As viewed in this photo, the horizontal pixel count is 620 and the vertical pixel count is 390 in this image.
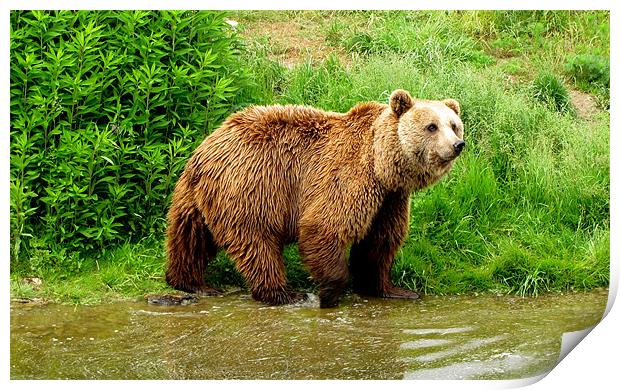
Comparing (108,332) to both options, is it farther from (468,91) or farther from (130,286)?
(468,91)

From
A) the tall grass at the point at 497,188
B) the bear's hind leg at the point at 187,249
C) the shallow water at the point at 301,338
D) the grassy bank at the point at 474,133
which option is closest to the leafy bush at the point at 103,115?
the grassy bank at the point at 474,133

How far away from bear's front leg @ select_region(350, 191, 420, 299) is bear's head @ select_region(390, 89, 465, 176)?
36cm

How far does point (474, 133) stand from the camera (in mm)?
9336

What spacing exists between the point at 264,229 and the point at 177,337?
1.04m


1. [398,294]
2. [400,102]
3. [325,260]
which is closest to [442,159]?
[400,102]

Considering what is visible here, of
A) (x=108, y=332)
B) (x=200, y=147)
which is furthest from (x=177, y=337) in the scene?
(x=200, y=147)

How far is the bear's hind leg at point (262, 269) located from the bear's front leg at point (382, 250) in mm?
622

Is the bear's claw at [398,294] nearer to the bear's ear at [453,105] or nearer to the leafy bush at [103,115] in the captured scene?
the bear's ear at [453,105]

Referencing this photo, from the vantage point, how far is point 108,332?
7.50 m

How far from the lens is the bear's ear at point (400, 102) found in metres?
7.82

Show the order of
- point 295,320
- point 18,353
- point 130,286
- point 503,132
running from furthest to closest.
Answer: point 503,132
point 130,286
point 295,320
point 18,353

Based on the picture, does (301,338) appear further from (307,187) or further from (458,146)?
(458,146)

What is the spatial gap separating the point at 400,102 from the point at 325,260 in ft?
3.98

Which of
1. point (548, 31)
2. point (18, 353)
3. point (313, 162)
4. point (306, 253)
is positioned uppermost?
point (548, 31)
